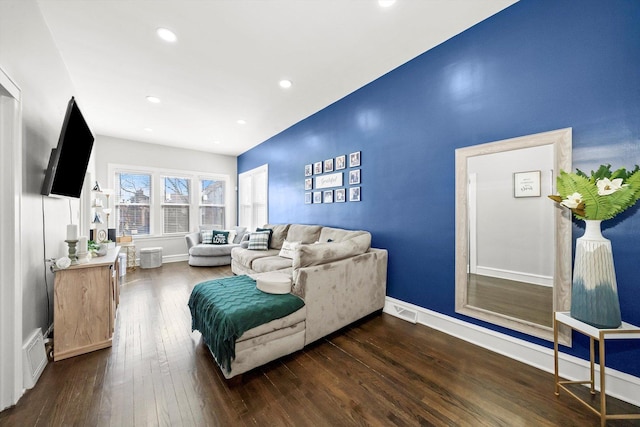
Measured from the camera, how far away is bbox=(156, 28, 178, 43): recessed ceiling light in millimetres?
2254

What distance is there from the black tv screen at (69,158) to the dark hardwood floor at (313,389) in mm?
1507

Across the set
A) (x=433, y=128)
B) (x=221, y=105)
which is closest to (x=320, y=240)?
(x=433, y=128)

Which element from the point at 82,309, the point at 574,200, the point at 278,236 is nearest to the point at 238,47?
the point at 82,309

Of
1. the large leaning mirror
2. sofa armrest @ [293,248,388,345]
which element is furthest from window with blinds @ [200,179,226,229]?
the large leaning mirror

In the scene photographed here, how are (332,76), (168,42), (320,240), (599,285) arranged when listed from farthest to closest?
(320,240) < (332,76) < (168,42) < (599,285)

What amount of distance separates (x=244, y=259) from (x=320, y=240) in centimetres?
141

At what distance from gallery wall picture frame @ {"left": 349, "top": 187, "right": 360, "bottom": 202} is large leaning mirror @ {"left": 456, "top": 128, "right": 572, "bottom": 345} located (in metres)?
1.33

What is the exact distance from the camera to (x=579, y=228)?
5.75ft

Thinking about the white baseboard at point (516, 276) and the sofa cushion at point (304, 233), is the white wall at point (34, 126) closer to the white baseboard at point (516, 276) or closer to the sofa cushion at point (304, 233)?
the sofa cushion at point (304, 233)

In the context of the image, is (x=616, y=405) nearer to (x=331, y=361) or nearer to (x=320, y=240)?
(x=331, y=361)

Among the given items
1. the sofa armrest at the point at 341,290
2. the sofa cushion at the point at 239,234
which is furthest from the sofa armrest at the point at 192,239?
the sofa armrest at the point at 341,290

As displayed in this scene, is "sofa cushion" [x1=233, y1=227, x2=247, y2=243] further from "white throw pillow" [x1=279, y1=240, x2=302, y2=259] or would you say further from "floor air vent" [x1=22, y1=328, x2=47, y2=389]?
"floor air vent" [x1=22, y1=328, x2=47, y2=389]

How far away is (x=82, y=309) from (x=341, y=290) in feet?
7.67

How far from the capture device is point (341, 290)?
8.00 feet
